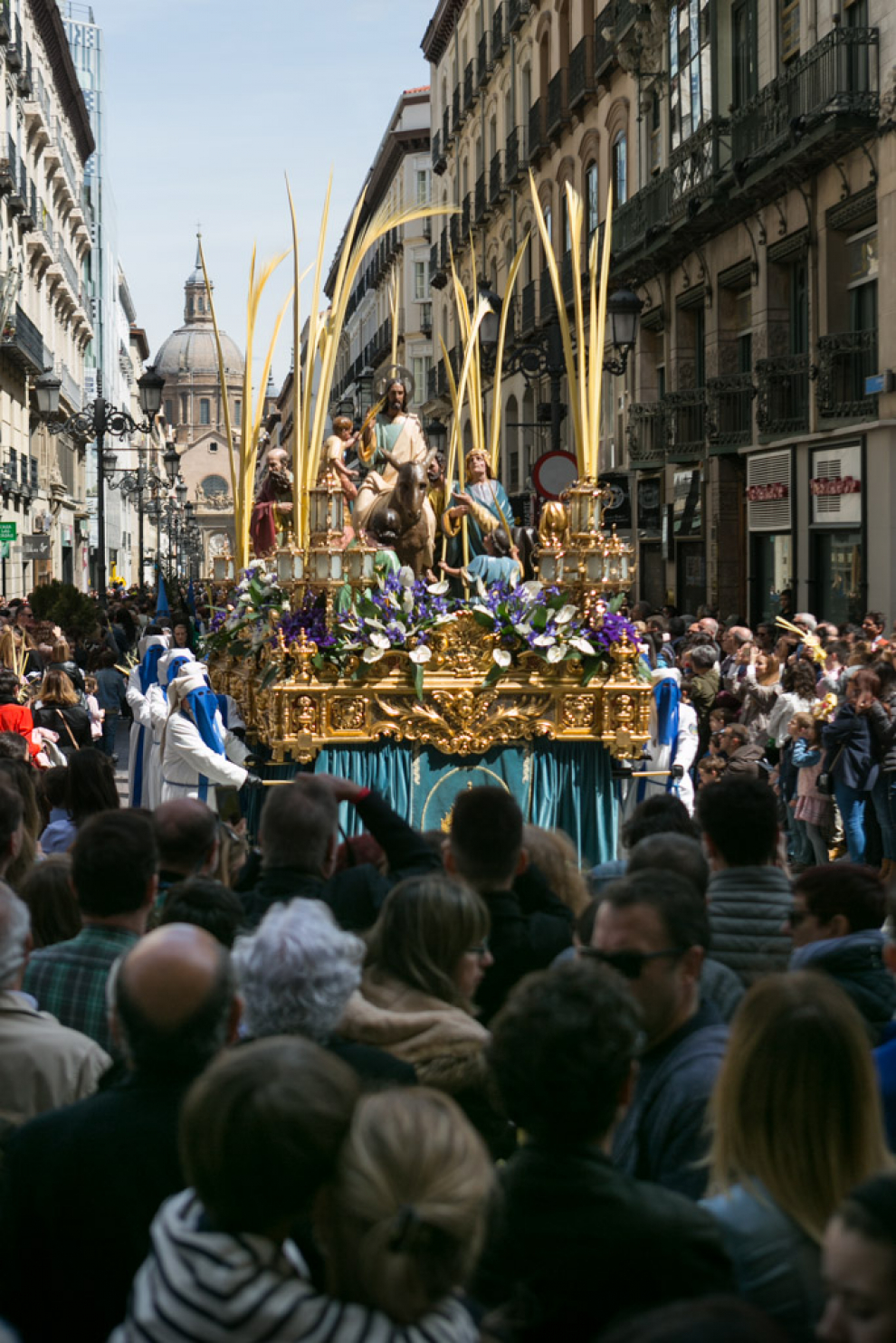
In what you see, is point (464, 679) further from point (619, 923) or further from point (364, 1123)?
point (364, 1123)

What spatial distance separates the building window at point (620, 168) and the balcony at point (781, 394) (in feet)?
28.1

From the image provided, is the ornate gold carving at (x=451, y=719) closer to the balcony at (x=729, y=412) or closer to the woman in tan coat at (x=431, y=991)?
the woman in tan coat at (x=431, y=991)

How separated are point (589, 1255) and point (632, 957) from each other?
115 centimetres

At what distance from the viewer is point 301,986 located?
3504mm

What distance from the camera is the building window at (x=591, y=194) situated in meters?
32.7

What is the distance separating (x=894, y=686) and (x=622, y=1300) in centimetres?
943

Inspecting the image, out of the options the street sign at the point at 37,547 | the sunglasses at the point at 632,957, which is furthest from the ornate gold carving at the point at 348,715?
the street sign at the point at 37,547

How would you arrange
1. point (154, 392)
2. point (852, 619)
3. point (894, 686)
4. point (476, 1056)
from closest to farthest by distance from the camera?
point (476, 1056)
point (894, 686)
point (852, 619)
point (154, 392)

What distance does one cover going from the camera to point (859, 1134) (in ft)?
9.54

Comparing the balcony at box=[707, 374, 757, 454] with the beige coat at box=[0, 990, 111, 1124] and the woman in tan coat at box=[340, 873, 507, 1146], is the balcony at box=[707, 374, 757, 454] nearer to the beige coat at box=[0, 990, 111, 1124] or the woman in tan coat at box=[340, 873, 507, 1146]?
the woman in tan coat at box=[340, 873, 507, 1146]

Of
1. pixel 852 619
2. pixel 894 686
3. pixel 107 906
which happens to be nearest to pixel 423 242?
pixel 852 619

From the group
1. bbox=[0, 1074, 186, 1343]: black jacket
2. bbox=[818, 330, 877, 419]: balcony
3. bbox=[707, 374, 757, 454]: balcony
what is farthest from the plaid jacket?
bbox=[707, 374, 757, 454]: balcony

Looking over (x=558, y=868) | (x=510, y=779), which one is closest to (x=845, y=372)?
(x=510, y=779)

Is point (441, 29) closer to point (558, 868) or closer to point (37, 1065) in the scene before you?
point (558, 868)
